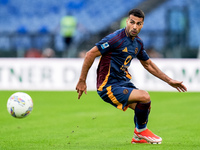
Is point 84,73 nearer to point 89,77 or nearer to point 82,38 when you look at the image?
point 89,77

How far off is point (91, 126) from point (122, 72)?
2.34 meters

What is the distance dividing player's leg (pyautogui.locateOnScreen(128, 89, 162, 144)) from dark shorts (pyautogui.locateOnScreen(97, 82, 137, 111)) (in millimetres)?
77

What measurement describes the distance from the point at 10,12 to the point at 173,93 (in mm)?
12520

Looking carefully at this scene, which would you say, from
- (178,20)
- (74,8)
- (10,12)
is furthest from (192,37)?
(10,12)

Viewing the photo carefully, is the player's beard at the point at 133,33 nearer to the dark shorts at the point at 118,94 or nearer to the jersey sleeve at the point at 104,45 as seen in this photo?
the jersey sleeve at the point at 104,45

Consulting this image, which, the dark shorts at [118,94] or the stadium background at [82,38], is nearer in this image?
the dark shorts at [118,94]

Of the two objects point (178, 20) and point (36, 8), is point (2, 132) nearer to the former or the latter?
point (178, 20)

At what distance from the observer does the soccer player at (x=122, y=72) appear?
6418 mm

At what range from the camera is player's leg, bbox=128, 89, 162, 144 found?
6.41m

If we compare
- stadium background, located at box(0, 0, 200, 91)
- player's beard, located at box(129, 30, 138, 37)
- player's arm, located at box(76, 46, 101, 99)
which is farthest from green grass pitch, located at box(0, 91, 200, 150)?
stadium background, located at box(0, 0, 200, 91)

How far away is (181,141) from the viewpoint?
693 centimetres

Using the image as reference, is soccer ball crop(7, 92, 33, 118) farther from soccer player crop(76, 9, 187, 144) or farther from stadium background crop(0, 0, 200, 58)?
stadium background crop(0, 0, 200, 58)

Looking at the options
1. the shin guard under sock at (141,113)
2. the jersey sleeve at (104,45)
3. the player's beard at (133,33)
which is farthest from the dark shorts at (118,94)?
the player's beard at (133,33)

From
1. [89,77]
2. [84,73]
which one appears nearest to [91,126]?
[84,73]
